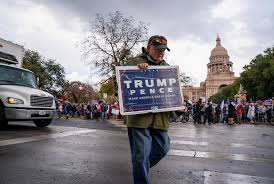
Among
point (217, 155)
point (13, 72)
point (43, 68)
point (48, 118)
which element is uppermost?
point (43, 68)

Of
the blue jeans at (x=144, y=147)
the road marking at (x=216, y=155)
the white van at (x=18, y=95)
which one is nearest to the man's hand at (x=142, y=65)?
the blue jeans at (x=144, y=147)

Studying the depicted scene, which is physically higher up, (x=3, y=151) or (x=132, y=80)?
(x=132, y=80)

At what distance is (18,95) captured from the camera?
10.5m

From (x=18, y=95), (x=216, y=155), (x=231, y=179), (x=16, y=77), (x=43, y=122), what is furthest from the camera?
(x=43, y=122)

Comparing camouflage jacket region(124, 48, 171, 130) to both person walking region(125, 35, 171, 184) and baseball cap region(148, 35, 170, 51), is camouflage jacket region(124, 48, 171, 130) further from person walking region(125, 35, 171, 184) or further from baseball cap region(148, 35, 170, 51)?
baseball cap region(148, 35, 170, 51)

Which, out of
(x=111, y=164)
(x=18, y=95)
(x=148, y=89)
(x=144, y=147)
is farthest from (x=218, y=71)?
(x=144, y=147)

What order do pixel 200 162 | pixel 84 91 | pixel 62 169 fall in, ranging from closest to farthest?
pixel 62 169 → pixel 200 162 → pixel 84 91

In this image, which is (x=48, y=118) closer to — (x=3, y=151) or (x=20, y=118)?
(x=20, y=118)

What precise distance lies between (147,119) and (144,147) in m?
0.35

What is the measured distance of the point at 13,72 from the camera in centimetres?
1160

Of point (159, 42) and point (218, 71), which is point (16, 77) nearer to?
point (159, 42)

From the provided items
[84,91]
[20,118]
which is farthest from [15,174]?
[84,91]

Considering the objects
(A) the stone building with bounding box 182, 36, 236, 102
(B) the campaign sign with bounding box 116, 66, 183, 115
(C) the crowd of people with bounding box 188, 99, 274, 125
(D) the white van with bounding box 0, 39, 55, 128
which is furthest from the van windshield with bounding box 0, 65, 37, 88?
(A) the stone building with bounding box 182, 36, 236, 102

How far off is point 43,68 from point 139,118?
196 feet
